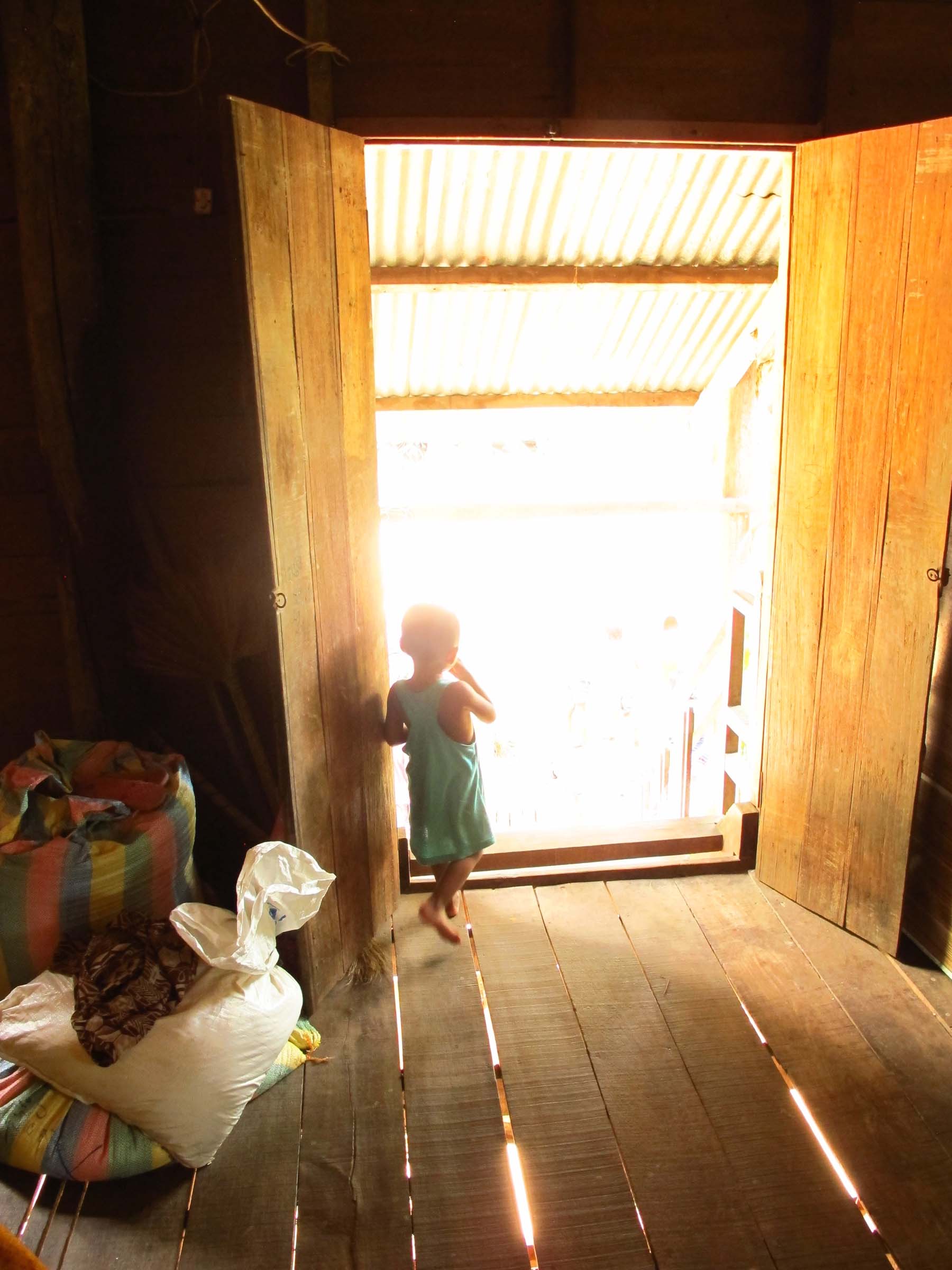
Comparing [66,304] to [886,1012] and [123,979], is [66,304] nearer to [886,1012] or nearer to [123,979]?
[123,979]

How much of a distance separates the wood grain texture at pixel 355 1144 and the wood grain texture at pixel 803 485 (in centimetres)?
144

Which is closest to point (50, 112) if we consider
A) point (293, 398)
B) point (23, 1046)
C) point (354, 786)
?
point (293, 398)

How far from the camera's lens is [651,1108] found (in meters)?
2.12

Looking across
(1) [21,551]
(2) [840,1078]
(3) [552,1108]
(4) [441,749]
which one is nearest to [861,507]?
(4) [441,749]

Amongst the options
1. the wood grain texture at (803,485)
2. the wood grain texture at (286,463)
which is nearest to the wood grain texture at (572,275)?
the wood grain texture at (803,485)

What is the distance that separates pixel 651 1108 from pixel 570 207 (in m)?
4.02

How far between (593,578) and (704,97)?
6118mm

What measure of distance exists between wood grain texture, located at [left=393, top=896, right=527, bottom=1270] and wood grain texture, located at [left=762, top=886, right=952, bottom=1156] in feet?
3.37

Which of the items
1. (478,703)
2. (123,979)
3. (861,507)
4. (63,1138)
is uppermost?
(861,507)

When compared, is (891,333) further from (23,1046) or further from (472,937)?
(23,1046)

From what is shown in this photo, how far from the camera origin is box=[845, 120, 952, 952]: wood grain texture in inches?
90.4

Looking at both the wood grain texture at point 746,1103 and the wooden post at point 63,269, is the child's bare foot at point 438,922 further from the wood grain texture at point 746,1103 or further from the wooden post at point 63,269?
the wooden post at point 63,269

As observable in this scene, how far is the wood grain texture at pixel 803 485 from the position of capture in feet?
8.07

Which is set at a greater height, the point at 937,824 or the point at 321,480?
the point at 321,480
